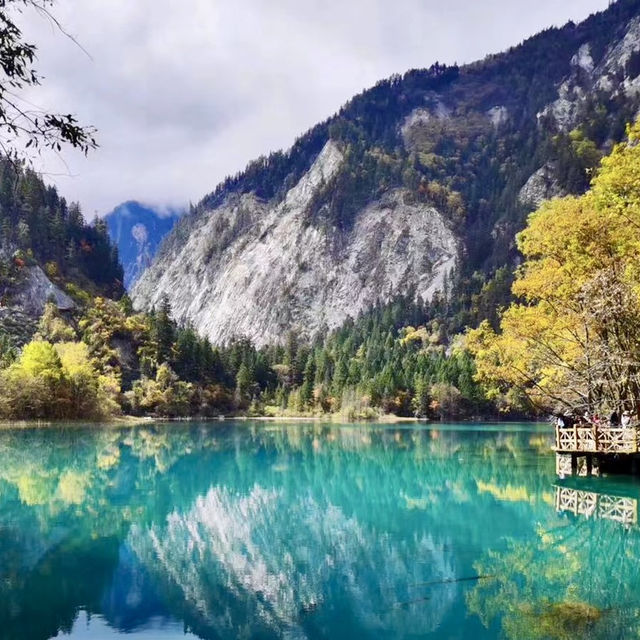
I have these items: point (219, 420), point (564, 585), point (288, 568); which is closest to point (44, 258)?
point (219, 420)

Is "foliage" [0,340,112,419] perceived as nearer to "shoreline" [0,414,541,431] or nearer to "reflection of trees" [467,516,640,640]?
"shoreline" [0,414,541,431]

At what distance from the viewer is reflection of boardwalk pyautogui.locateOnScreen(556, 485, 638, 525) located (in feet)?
70.0

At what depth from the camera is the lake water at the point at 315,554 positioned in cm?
1217

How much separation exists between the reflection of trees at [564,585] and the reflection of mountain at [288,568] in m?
1.07

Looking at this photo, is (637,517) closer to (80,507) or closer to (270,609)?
(270,609)

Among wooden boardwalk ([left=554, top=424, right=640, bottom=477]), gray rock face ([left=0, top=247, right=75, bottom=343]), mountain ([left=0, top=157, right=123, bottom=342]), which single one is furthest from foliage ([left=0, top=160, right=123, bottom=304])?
wooden boardwalk ([left=554, top=424, right=640, bottom=477])

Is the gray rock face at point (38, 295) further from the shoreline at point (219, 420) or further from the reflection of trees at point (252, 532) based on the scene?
the reflection of trees at point (252, 532)

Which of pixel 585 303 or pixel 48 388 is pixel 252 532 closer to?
pixel 585 303

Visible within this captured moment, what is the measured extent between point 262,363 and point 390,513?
368 feet

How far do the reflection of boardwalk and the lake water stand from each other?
0.09 meters

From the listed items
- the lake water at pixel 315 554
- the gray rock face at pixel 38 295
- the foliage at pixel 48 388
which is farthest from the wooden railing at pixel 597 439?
the gray rock face at pixel 38 295

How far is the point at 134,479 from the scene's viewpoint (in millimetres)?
32000

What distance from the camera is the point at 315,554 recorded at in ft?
56.9

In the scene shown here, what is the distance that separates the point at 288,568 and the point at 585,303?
17781 mm
